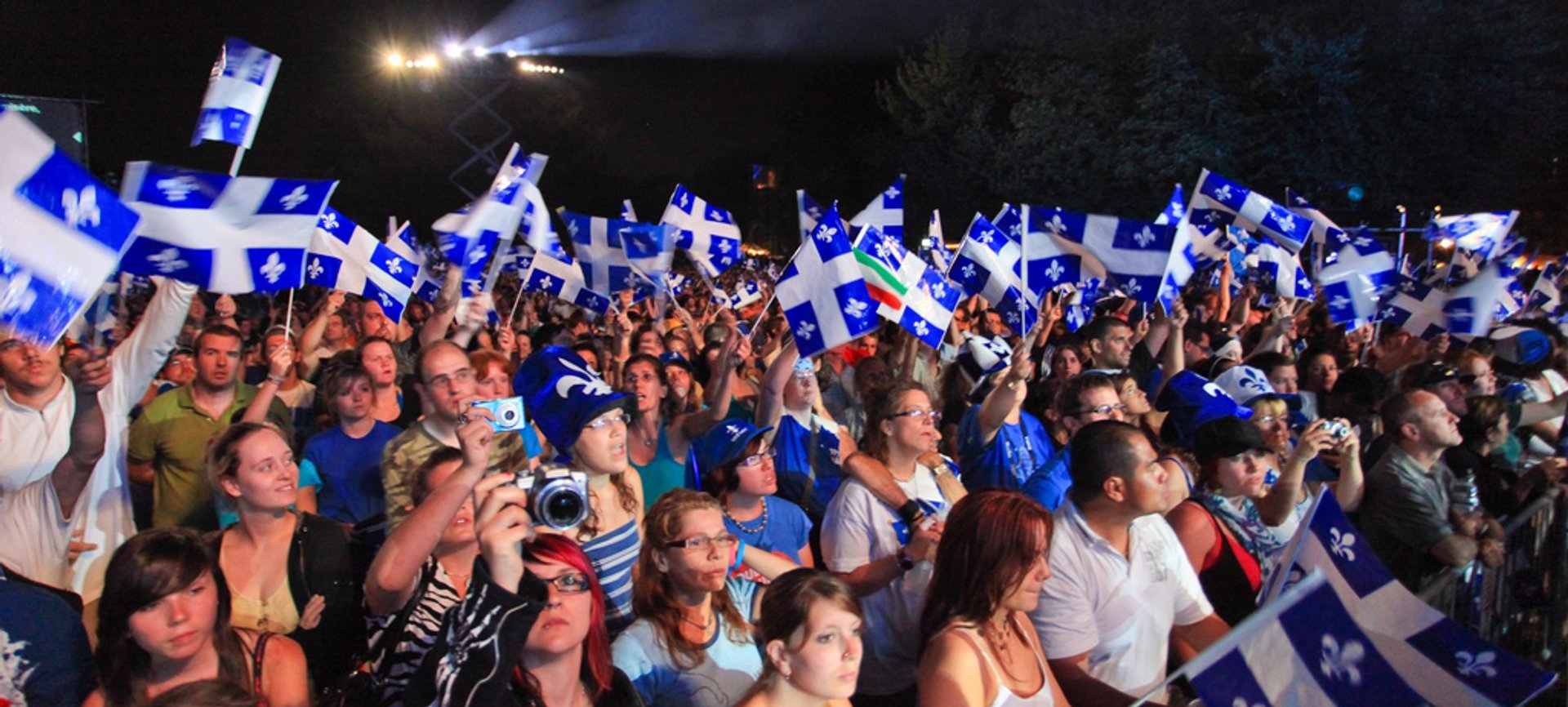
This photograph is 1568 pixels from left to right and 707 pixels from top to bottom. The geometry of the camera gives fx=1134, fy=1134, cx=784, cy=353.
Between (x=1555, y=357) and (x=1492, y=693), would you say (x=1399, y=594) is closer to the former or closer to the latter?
(x=1492, y=693)

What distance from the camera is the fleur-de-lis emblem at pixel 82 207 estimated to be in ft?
11.5

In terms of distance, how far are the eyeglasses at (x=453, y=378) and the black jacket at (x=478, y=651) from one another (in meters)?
2.40

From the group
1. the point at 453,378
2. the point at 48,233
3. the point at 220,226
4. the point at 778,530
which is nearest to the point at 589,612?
the point at 778,530

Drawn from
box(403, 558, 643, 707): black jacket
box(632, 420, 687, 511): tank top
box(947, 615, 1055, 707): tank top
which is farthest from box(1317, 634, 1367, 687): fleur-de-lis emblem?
box(632, 420, 687, 511): tank top

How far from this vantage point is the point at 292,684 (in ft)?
10.1

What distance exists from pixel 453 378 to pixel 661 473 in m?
1.11

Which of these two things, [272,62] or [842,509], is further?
[272,62]

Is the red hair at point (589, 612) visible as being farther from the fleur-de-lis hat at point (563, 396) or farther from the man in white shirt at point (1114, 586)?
the man in white shirt at point (1114, 586)

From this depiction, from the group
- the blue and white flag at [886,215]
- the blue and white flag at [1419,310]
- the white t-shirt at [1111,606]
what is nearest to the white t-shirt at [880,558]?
the white t-shirt at [1111,606]

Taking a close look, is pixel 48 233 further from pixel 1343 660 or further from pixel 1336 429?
pixel 1336 429

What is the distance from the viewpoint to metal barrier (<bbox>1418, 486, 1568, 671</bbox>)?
17.6 feet

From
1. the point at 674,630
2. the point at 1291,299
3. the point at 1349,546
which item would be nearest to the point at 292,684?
the point at 674,630

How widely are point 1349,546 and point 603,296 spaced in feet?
23.6

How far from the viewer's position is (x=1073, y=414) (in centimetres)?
542
